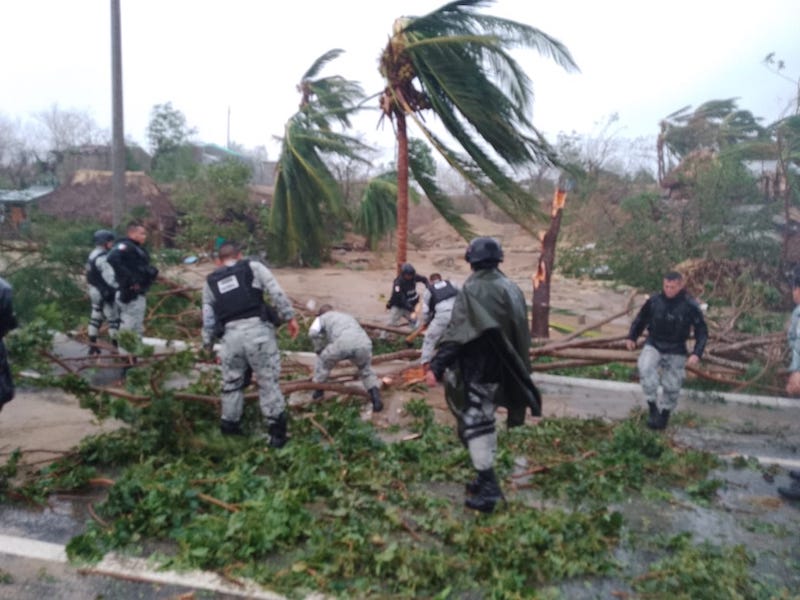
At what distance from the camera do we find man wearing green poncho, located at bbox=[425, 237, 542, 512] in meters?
4.03

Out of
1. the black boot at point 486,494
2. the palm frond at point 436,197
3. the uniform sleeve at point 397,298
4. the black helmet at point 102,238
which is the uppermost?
the palm frond at point 436,197

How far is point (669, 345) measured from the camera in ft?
19.6

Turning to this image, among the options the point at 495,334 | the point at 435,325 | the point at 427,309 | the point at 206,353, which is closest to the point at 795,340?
the point at 495,334

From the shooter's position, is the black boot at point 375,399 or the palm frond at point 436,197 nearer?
the black boot at point 375,399

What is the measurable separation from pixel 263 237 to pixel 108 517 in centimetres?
1762

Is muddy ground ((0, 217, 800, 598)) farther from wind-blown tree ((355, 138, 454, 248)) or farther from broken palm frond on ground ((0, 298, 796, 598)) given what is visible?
wind-blown tree ((355, 138, 454, 248))

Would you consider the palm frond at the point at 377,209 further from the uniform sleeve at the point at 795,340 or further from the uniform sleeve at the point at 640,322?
the uniform sleeve at the point at 795,340

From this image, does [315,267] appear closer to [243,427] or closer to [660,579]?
[243,427]

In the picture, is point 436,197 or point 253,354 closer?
point 253,354

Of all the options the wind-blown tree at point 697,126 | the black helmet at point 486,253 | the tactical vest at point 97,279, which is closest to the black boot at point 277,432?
the black helmet at point 486,253

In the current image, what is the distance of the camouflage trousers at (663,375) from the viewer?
5.97 meters

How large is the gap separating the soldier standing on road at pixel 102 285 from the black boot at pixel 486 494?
5.06 m

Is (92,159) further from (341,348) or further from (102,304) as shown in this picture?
(341,348)

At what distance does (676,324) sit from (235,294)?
3.86 metres
